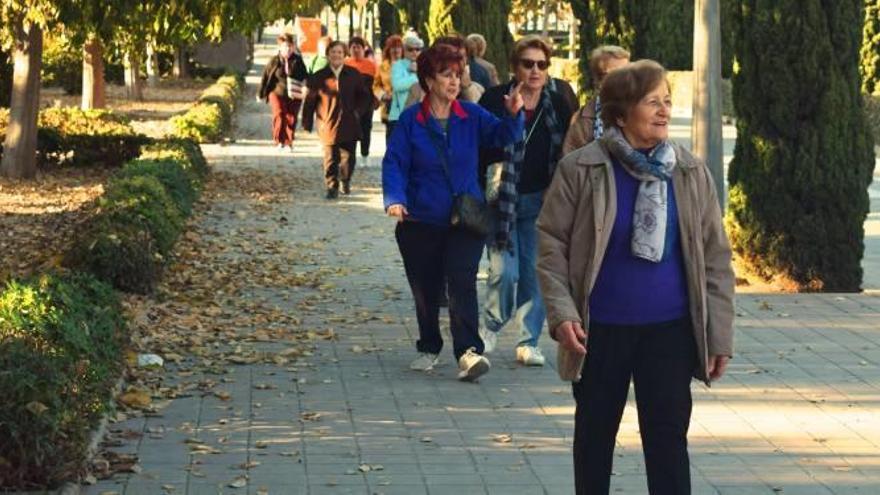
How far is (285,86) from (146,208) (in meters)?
14.5

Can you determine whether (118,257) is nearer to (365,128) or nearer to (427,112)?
(427,112)

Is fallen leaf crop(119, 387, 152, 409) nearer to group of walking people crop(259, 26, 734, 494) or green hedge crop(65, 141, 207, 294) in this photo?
group of walking people crop(259, 26, 734, 494)

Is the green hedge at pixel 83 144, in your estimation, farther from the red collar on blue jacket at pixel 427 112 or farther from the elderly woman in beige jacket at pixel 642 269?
the elderly woman in beige jacket at pixel 642 269

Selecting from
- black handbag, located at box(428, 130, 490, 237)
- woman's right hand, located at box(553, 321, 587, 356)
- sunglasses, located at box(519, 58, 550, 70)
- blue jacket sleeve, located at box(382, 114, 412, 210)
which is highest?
sunglasses, located at box(519, 58, 550, 70)

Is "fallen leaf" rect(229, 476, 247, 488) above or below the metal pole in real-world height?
below

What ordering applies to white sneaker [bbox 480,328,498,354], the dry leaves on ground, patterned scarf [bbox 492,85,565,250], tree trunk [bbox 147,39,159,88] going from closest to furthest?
patterned scarf [bbox 492,85,565,250]
white sneaker [bbox 480,328,498,354]
the dry leaves on ground
tree trunk [bbox 147,39,159,88]

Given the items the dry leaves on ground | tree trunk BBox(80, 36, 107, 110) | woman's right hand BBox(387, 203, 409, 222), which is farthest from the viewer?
tree trunk BBox(80, 36, 107, 110)

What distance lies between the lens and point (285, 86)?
27781mm

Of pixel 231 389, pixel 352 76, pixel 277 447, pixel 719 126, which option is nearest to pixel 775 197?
pixel 719 126

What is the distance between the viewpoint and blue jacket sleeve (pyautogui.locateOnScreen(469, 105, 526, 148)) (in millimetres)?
9305

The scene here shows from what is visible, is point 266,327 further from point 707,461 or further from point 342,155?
point 342,155

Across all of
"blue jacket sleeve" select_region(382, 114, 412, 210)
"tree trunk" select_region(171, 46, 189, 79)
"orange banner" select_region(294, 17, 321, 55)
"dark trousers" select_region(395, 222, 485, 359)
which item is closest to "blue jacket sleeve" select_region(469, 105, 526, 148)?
"blue jacket sleeve" select_region(382, 114, 412, 210)

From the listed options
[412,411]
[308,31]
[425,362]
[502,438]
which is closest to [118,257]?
[425,362]

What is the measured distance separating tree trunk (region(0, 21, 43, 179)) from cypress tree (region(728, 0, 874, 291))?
10.9 m
